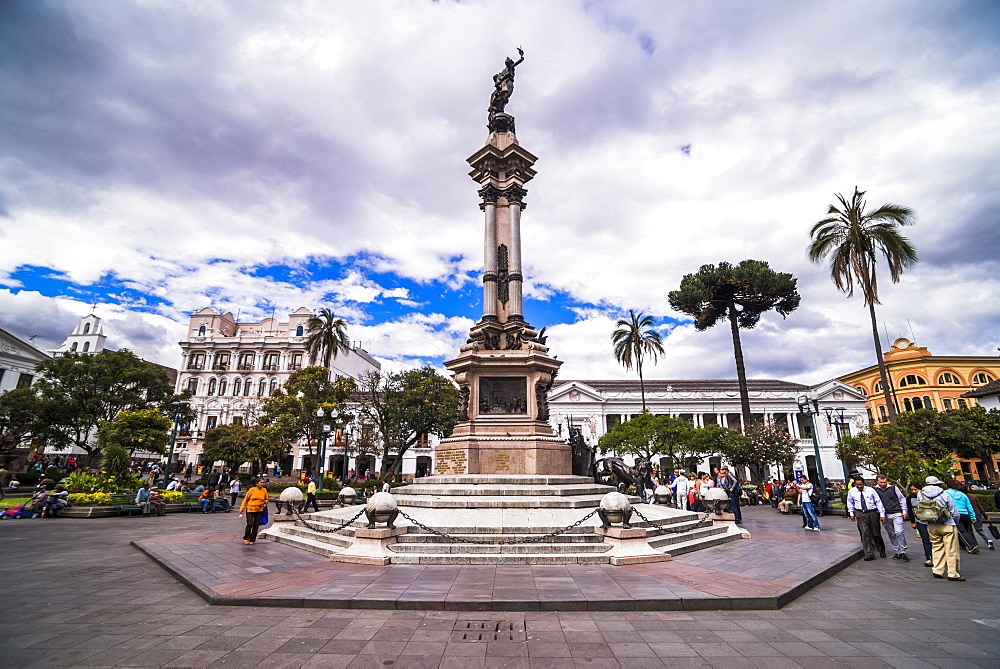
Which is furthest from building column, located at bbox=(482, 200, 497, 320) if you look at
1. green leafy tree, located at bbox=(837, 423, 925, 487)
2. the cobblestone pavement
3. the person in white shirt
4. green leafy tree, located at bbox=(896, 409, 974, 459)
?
green leafy tree, located at bbox=(896, 409, 974, 459)

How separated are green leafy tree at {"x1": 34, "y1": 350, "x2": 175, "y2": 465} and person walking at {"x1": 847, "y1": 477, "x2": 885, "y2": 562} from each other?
4281 cm

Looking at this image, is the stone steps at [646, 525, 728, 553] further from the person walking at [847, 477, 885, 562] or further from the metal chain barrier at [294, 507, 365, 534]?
the metal chain barrier at [294, 507, 365, 534]

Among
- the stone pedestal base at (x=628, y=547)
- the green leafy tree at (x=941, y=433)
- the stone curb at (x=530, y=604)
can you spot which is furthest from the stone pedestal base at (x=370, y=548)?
the green leafy tree at (x=941, y=433)

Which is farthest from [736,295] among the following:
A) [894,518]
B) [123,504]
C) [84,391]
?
[84,391]

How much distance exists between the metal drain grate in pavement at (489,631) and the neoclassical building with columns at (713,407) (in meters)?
51.0

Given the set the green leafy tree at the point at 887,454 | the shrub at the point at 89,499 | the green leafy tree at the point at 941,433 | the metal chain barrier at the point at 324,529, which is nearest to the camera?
the metal chain barrier at the point at 324,529

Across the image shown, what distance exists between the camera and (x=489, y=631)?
17.5ft

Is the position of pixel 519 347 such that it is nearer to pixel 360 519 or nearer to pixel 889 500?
pixel 360 519

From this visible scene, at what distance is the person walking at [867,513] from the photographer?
995 centimetres

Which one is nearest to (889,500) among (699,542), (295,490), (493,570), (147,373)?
(699,542)

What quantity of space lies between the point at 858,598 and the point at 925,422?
3968cm

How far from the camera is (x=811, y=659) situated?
454 cm

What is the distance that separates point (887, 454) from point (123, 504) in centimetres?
3384

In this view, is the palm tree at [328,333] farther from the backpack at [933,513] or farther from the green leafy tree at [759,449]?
the backpack at [933,513]
